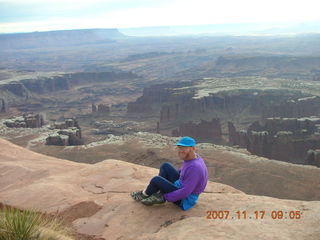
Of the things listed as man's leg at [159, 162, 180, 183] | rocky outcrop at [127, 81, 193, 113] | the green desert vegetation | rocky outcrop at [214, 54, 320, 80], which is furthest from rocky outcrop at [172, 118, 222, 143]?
rocky outcrop at [214, 54, 320, 80]

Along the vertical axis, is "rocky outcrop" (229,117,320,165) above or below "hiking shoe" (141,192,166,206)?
below

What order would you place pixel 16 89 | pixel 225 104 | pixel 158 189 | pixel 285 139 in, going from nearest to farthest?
pixel 158 189
pixel 285 139
pixel 225 104
pixel 16 89

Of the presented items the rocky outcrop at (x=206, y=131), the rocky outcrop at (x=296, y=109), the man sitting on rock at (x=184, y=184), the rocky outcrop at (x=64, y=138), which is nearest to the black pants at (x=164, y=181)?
the man sitting on rock at (x=184, y=184)

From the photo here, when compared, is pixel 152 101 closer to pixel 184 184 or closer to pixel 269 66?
pixel 269 66

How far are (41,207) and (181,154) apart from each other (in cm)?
353

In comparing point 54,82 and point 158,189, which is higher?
point 158,189

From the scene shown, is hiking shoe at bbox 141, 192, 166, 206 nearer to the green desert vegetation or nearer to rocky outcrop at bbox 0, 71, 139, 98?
the green desert vegetation

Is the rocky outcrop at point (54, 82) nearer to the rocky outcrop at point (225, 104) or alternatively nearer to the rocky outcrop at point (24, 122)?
the rocky outcrop at point (24, 122)

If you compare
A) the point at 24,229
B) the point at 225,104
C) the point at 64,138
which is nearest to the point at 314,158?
the point at 64,138

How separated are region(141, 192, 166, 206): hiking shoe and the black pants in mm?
95

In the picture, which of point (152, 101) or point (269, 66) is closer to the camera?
point (152, 101)

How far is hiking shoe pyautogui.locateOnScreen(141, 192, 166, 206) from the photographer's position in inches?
322

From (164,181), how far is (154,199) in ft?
1.44

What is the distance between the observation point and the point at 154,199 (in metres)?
8.21
